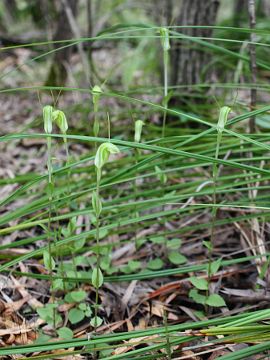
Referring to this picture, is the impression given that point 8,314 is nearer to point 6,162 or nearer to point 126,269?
point 126,269

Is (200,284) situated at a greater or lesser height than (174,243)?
lesser

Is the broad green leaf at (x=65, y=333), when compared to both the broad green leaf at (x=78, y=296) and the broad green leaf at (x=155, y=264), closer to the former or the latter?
the broad green leaf at (x=78, y=296)

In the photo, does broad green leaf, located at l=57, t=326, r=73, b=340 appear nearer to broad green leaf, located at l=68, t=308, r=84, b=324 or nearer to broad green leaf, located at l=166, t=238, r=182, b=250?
broad green leaf, located at l=68, t=308, r=84, b=324

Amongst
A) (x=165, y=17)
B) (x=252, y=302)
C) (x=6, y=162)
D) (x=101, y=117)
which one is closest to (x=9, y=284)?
(x=252, y=302)

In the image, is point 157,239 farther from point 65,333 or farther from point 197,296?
point 65,333

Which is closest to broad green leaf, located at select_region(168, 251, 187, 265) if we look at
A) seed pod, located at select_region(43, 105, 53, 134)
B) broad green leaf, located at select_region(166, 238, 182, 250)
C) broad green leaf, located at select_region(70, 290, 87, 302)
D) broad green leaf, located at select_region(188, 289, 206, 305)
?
broad green leaf, located at select_region(166, 238, 182, 250)

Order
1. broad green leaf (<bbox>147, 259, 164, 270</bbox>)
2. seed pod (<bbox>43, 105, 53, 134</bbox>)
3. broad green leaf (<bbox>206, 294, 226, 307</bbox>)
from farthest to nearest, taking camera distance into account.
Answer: broad green leaf (<bbox>147, 259, 164, 270</bbox>) → broad green leaf (<bbox>206, 294, 226, 307</bbox>) → seed pod (<bbox>43, 105, 53, 134</bbox>)

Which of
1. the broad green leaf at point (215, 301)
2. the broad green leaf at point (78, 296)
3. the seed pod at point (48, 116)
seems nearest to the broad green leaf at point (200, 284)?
the broad green leaf at point (215, 301)

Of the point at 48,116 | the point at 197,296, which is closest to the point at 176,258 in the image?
the point at 197,296
